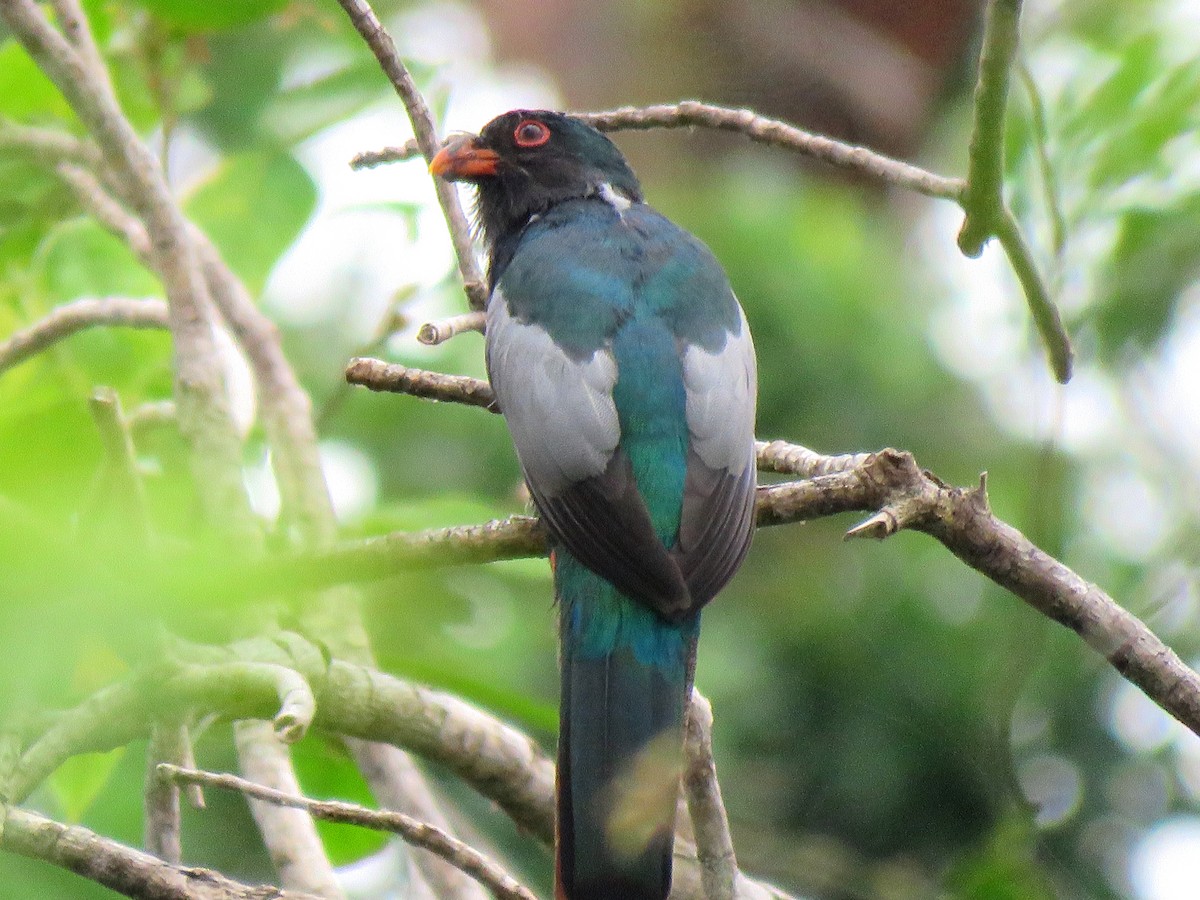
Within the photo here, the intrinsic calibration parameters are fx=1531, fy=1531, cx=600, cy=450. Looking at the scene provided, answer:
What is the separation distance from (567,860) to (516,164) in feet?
8.12

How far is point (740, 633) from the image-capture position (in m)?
6.71

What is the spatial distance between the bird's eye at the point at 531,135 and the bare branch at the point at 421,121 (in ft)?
3.37

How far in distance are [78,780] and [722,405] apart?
62.5 inches

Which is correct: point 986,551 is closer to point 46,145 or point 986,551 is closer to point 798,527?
point 46,145

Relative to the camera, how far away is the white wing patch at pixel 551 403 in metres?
3.29

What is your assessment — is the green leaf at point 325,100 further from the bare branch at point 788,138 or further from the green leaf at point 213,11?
the bare branch at point 788,138

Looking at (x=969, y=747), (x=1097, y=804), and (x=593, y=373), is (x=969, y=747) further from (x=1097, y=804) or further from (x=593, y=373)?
(x=593, y=373)

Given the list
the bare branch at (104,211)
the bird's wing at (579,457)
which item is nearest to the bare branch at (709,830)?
the bird's wing at (579,457)

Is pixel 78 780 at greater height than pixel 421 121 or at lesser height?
lesser

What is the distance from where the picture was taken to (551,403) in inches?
135

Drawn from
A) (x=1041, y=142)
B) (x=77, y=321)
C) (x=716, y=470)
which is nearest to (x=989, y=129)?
(x=1041, y=142)

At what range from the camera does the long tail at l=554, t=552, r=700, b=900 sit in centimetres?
290

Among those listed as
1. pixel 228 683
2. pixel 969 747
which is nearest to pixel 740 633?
pixel 969 747

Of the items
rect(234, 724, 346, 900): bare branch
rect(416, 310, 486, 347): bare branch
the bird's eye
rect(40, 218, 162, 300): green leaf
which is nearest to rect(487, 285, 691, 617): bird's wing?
rect(416, 310, 486, 347): bare branch
